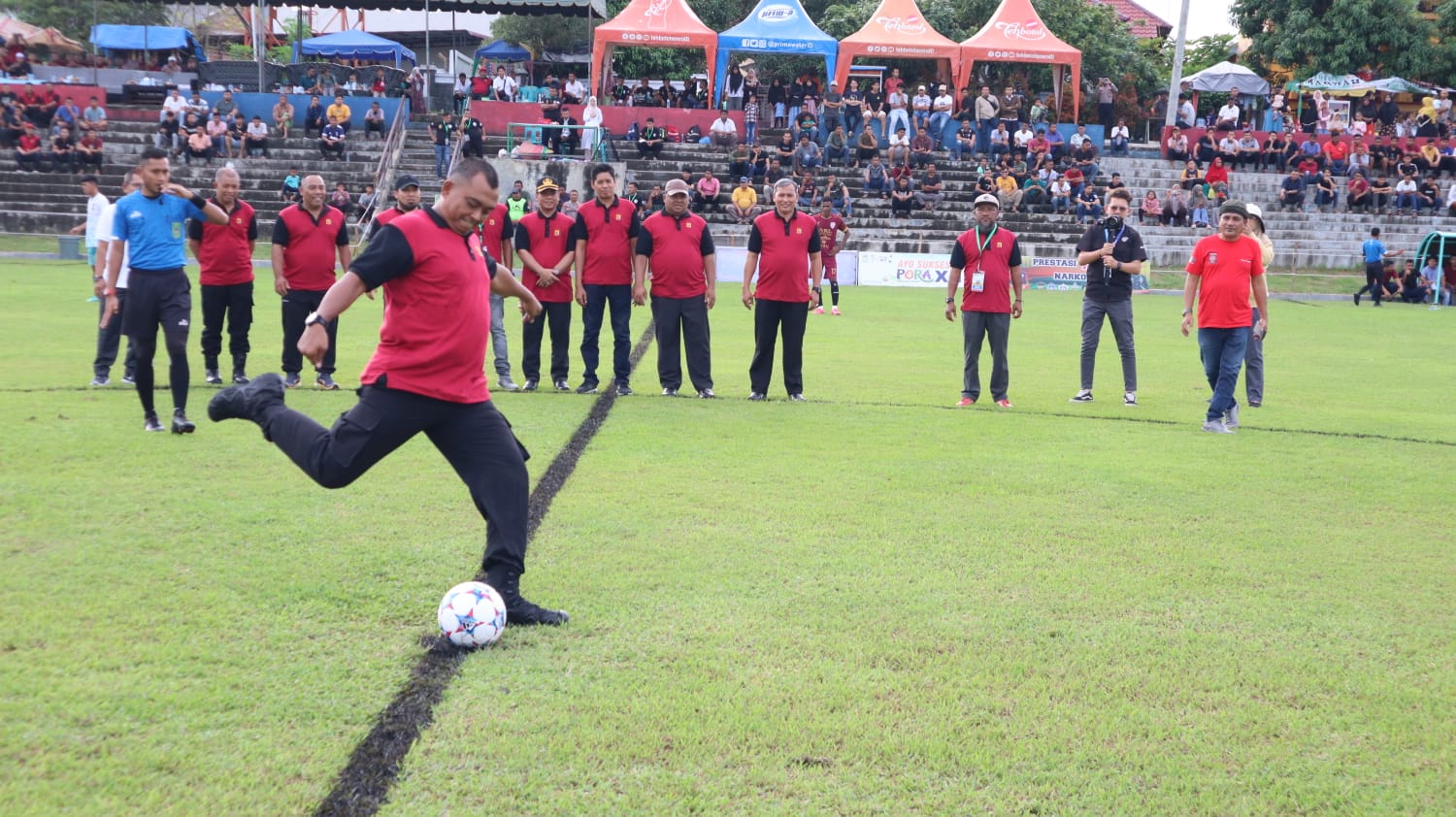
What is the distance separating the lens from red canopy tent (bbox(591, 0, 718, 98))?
118 ft

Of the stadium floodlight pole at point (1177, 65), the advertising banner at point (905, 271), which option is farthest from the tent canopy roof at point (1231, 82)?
the advertising banner at point (905, 271)

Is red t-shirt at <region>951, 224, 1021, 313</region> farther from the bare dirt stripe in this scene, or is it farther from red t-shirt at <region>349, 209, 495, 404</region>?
red t-shirt at <region>349, 209, 495, 404</region>

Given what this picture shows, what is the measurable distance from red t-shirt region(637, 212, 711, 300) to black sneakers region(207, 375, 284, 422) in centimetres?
597

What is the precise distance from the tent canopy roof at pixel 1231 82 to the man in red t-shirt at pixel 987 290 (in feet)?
111

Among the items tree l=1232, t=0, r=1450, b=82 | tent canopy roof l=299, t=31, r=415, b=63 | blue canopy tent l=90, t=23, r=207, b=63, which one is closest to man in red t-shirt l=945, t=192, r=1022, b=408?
tent canopy roof l=299, t=31, r=415, b=63

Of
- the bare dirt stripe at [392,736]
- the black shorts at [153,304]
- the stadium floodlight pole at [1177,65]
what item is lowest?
the bare dirt stripe at [392,736]

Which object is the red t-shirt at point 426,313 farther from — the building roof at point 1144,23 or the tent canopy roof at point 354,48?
the building roof at point 1144,23

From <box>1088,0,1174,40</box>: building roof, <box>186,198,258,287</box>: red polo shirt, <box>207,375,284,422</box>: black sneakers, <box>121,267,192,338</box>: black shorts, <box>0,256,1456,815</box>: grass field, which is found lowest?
<box>0,256,1456,815</box>: grass field

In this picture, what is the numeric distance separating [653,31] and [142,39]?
2094cm

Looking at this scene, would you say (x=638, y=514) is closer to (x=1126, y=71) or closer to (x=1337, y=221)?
(x=1337, y=221)

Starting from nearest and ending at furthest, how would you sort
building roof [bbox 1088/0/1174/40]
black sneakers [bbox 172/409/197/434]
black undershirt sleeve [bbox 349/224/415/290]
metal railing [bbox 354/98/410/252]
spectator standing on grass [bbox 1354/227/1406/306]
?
black undershirt sleeve [bbox 349/224/415/290]
black sneakers [bbox 172/409/197/434]
spectator standing on grass [bbox 1354/227/1406/306]
metal railing [bbox 354/98/410/252]
building roof [bbox 1088/0/1174/40]

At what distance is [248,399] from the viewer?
5.56m

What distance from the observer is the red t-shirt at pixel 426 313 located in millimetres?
5066

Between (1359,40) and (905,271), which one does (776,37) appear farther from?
(1359,40)
